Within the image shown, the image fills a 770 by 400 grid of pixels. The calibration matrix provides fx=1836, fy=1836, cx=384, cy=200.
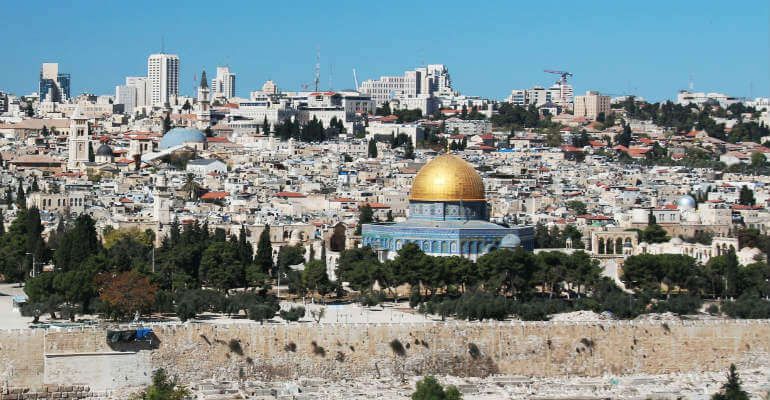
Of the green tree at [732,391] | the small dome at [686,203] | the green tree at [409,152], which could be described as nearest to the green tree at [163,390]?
the green tree at [732,391]

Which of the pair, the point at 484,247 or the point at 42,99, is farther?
the point at 42,99

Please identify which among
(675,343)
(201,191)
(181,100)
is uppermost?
(181,100)

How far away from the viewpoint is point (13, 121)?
331ft

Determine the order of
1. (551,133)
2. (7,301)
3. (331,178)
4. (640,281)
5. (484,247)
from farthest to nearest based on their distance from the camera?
1. (551,133)
2. (331,178)
3. (484,247)
4. (640,281)
5. (7,301)

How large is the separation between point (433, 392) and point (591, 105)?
84.6 metres

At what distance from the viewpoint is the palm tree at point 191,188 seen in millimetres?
64062

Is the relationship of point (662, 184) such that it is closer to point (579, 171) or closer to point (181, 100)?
point (579, 171)

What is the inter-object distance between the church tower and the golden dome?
3190 centimetres

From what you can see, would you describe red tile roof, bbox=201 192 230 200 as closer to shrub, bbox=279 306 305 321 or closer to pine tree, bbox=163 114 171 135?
shrub, bbox=279 306 305 321

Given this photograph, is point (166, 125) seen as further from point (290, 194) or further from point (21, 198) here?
point (21, 198)

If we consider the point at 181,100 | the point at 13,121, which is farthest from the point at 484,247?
the point at 181,100

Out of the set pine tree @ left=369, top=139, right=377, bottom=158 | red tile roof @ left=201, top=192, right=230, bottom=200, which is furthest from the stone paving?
pine tree @ left=369, top=139, right=377, bottom=158

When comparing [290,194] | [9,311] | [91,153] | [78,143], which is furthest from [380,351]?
[91,153]

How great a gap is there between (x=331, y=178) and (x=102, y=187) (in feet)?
32.7
